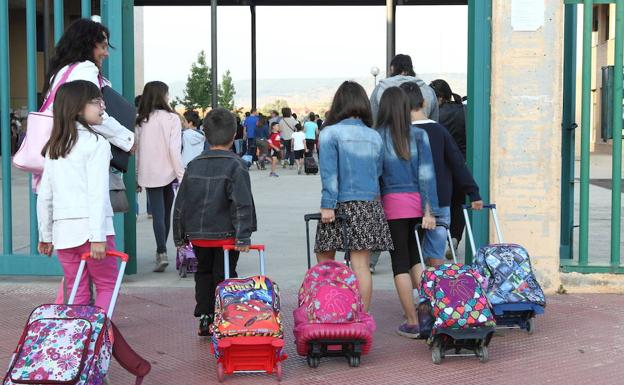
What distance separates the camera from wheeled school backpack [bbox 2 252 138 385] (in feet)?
14.5

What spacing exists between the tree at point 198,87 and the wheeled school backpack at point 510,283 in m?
71.0

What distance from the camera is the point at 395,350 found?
6172 millimetres

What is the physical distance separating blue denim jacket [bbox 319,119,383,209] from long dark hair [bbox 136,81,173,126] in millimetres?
2967

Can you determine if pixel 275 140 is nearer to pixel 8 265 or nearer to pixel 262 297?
pixel 8 265

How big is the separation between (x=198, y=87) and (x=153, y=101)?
69.2 meters

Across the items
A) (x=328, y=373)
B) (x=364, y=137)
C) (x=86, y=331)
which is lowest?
(x=328, y=373)

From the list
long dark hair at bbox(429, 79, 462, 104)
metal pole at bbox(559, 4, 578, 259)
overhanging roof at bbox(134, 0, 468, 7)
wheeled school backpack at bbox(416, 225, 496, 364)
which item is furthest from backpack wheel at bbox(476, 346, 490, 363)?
overhanging roof at bbox(134, 0, 468, 7)

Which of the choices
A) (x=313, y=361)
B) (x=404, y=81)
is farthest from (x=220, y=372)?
(x=404, y=81)

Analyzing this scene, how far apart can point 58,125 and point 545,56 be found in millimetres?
4110

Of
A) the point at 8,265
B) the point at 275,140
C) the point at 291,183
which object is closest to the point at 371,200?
the point at 8,265

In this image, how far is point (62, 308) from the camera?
15.7 ft

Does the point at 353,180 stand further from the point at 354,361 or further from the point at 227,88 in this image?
the point at 227,88

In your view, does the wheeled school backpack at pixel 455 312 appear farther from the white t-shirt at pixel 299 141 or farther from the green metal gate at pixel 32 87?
the white t-shirt at pixel 299 141

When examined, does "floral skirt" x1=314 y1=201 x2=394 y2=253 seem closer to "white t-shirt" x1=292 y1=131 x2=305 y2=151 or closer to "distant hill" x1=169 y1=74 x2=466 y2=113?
"white t-shirt" x1=292 y1=131 x2=305 y2=151
